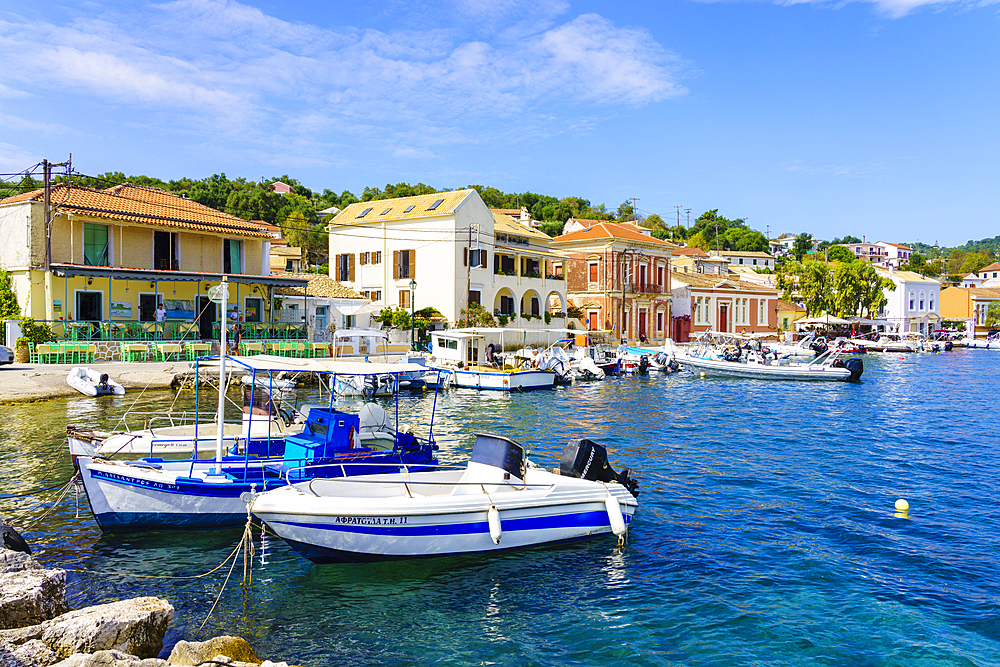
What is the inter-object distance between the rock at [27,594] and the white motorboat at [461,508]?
2458 mm

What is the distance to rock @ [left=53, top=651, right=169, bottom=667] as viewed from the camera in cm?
616

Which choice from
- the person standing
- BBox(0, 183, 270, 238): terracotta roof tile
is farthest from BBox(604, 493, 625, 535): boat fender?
BBox(0, 183, 270, 238): terracotta roof tile

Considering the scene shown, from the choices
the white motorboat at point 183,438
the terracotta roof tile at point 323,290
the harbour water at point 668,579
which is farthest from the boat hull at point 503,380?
the white motorboat at point 183,438

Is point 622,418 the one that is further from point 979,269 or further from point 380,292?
point 979,269

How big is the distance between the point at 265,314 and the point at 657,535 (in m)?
32.8

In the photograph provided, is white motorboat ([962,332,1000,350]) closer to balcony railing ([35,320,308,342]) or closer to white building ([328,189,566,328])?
white building ([328,189,566,328])

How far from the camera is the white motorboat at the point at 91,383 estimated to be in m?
26.2

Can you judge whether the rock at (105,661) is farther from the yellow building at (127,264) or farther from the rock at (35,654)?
the yellow building at (127,264)

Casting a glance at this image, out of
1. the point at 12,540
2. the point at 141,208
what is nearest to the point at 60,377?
the point at 141,208

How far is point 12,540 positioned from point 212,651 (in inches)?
213

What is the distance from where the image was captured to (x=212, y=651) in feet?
23.3

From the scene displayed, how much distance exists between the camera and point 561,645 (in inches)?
325

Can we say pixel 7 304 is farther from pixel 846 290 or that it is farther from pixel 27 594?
pixel 846 290

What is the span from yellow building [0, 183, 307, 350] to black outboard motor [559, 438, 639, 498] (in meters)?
26.1
